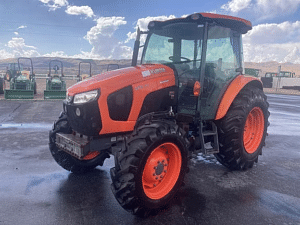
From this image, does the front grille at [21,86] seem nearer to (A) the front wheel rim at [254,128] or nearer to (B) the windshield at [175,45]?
(B) the windshield at [175,45]

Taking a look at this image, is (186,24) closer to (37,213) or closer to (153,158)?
(153,158)

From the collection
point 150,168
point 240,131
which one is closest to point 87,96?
point 150,168

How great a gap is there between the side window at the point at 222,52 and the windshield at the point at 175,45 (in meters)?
0.21

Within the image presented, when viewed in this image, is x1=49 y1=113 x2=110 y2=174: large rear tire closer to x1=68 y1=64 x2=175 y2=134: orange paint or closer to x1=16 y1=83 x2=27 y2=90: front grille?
x1=68 y1=64 x2=175 y2=134: orange paint

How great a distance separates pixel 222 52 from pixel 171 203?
247cm

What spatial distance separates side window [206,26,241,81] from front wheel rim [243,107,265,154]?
0.94m

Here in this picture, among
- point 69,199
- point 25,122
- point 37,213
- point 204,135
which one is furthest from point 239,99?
point 25,122

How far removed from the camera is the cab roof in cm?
367

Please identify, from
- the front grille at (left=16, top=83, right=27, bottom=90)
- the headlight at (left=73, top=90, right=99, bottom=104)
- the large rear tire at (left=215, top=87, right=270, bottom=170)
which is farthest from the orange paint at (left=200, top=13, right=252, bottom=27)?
the front grille at (left=16, top=83, right=27, bottom=90)

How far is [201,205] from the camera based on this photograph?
3.31m

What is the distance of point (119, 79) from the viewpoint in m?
3.23

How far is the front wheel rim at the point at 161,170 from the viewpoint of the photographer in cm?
323

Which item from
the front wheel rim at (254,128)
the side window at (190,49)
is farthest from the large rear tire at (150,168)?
the front wheel rim at (254,128)

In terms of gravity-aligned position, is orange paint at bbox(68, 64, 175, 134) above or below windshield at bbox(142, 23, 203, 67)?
below
